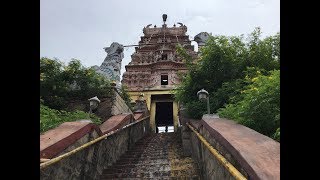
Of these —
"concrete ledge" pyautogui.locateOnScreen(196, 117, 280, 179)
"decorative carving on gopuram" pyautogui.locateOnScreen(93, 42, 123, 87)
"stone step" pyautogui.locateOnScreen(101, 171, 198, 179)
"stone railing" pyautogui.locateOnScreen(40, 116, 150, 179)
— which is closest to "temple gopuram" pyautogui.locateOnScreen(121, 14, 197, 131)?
"decorative carving on gopuram" pyautogui.locateOnScreen(93, 42, 123, 87)

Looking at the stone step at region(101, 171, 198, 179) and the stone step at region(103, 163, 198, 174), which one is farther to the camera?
the stone step at region(103, 163, 198, 174)

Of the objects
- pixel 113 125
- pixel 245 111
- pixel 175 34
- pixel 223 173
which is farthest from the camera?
pixel 175 34

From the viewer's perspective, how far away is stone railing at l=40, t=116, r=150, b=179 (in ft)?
16.8

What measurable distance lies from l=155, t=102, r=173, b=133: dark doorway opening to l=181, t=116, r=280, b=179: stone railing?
66.1 ft

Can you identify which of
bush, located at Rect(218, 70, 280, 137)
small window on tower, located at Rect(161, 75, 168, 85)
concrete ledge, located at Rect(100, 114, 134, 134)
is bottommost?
concrete ledge, located at Rect(100, 114, 134, 134)

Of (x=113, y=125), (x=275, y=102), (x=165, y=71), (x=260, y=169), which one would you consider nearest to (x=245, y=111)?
(x=275, y=102)

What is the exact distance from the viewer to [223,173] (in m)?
4.74

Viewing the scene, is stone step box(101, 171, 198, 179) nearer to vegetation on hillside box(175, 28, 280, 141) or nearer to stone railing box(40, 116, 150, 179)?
stone railing box(40, 116, 150, 179)

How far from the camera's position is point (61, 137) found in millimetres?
5918

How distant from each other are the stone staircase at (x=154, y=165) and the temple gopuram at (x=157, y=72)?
12.3m

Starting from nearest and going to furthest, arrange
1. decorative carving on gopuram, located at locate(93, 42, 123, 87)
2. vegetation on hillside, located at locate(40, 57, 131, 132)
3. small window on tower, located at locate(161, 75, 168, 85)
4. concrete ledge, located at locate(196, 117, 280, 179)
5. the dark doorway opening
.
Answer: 1. concrete ledge, located at locate(196, 117, 280, 179)
2. vegetation on hillside, located at locate(40, 57, 131, 132)
3. the dark doorway opening
4. small window on tower, located at locate(161, 75, 168, 85)
5. decorative carving on gopuram, located at locate(93, 42, 123, 87)

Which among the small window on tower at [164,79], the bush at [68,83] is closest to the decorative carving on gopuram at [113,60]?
the small window on tower at [164,79]
